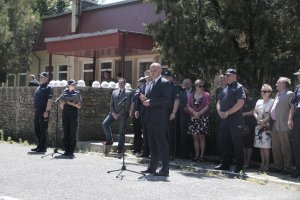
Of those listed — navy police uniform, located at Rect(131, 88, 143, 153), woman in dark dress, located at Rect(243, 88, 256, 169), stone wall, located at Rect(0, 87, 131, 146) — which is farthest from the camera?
stone wall, located at Rect(0, 87, 131, 146)

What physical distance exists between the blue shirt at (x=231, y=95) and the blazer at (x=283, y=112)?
2.47 feet

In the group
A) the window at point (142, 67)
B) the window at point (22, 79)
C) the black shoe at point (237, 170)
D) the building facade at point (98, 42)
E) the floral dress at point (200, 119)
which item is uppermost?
the building facade at point (98, 42)

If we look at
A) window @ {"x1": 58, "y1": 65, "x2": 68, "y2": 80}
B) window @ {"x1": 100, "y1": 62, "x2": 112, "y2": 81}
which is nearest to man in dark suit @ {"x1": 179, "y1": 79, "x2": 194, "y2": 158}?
window @ {"x1": 100, "y1": 62, "x2": 112, "y2": 81}

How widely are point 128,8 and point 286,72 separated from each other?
11.3 m

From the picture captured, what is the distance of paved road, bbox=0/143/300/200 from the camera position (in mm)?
7613

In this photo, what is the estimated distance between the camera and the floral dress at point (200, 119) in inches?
446

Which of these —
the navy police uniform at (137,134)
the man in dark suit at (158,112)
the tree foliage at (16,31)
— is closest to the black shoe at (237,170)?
the man in dark suit at (158,112)

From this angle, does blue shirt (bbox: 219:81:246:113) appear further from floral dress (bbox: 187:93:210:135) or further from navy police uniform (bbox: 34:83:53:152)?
navy police uniform (bbox: 34:83:53:152)

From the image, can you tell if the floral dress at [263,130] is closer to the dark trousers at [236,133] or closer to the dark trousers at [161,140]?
the dark trousers at [236,133]

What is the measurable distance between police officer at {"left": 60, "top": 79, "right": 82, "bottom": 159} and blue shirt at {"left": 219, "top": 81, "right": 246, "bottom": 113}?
4.04 meters

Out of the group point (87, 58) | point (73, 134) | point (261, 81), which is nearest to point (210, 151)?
point (261, 81)

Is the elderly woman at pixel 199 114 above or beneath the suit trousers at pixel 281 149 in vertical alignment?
above

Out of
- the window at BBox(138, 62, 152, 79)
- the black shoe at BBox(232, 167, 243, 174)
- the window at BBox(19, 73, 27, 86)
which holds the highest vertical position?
the window at BBox(138, 62, 152, 79)

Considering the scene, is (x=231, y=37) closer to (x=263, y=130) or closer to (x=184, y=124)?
(x=184, y=124)
